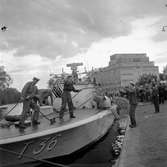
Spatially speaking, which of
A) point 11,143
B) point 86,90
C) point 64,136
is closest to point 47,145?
point 64,136

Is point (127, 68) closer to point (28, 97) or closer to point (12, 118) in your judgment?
point (12, 118)

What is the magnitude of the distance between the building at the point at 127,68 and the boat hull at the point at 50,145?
83.4m

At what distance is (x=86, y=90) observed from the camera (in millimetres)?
14633

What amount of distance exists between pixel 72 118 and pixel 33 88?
192 centimetres

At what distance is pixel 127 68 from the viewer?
102812 mm

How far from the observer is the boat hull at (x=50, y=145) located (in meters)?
7.98

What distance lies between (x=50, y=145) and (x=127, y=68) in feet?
314

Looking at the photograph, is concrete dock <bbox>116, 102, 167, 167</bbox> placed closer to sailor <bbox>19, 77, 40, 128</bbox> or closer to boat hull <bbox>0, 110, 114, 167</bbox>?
boat hull <bbox>0, 110, 114, 167</bbox>

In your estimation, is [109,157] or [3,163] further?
[109,157]

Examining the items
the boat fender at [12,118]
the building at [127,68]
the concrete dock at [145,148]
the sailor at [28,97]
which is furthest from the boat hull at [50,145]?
the building at [127,68]

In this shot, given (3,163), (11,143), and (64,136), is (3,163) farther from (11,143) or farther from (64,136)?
(64,136)

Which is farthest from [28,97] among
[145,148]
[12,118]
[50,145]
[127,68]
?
[127,68]

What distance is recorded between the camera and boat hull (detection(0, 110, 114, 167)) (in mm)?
7984

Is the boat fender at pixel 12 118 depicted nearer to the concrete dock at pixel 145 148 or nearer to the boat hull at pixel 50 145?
the boat hull at pixel 50 145
